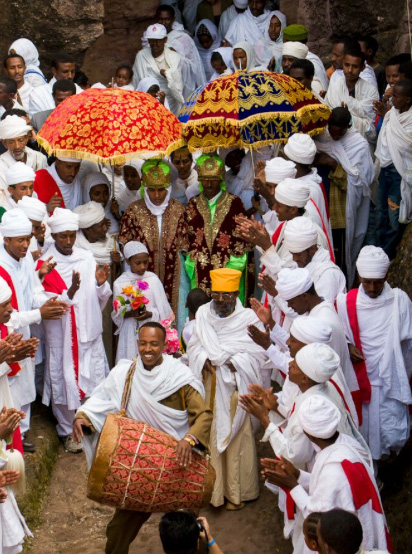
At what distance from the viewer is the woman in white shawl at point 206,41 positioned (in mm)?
15781

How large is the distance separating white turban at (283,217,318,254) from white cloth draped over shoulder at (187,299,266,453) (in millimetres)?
711

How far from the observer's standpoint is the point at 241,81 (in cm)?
1013

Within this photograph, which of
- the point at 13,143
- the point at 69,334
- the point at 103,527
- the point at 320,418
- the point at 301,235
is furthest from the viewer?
the point at 13,143

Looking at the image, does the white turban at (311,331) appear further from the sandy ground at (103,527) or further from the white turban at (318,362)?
the sandy ground at (103,527)

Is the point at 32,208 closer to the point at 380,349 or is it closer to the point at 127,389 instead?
the point at 127,389

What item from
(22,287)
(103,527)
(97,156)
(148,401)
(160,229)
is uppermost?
(97,156)

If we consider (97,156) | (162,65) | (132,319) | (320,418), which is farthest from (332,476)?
(162,65)

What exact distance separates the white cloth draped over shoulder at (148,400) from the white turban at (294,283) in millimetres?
989

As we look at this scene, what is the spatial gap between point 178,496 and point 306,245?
249 cm

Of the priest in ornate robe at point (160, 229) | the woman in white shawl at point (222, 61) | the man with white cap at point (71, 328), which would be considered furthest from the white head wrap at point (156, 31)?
the man with white cap at point (71, 328)

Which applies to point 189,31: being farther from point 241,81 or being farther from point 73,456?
point 73,456

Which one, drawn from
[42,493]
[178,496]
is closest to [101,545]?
[42,493]

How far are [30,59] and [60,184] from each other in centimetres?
392

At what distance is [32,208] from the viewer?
9.20 m
